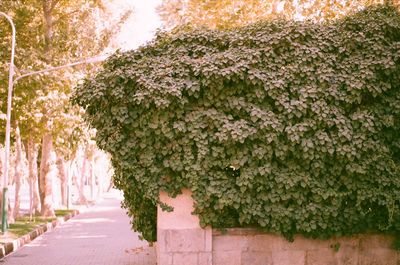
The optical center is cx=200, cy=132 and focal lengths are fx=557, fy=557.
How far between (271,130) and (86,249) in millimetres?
8800

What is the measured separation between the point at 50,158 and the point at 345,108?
19831 mm

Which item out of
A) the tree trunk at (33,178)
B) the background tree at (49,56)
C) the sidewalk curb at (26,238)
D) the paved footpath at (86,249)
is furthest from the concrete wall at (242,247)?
the tree trunk at (33,178)

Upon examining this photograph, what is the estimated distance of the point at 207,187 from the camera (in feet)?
32.3

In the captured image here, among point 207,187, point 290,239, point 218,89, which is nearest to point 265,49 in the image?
point 218,89

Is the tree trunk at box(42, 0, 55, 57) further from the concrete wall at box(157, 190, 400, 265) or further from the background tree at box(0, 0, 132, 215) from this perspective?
the concrete wall at box(157, 190, 400, 265)

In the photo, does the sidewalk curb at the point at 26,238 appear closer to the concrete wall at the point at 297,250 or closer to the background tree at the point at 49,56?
the background tree at the point at 49,56

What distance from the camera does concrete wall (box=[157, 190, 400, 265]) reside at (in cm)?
1000

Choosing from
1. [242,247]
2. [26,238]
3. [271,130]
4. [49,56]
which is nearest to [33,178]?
[49,56]

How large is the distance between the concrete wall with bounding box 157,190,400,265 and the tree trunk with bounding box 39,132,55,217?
59.1ft

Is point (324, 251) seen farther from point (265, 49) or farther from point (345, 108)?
point (265, 49)

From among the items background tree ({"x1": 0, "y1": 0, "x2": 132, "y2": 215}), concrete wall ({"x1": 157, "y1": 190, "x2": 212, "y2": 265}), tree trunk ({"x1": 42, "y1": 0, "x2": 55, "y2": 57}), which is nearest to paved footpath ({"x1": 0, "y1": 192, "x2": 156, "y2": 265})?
concrete wall ({"x1": 157, "y1": 190, "x2": 212, "y2": 265})

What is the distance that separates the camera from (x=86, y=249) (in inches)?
650

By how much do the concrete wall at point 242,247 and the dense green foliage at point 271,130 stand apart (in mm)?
245

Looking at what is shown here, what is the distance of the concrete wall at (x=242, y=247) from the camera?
32.8ft
